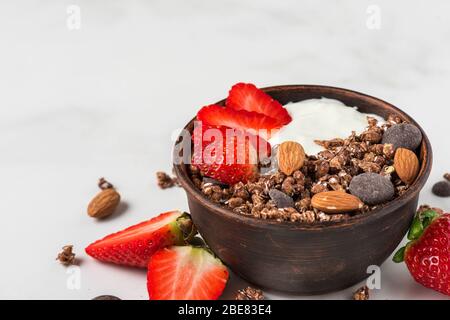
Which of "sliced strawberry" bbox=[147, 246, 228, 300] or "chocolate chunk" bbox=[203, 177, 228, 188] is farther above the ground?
"chocolate chunk" bbox=[203, 177, 228, 188]

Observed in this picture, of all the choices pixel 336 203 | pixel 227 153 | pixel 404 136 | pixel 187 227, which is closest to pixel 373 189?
pixel 336 203

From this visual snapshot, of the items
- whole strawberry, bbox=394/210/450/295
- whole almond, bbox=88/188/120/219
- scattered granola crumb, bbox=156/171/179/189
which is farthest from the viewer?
scattered granola crumb, bbox=156/171/179/189

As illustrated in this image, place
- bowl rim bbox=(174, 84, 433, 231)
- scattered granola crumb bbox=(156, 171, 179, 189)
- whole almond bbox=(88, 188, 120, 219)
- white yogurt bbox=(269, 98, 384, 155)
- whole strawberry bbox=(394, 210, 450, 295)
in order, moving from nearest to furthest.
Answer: bowl rim bbox=(174, 84, 433, 231) < whole strawberry bbox=(394, 210, 450, 295) < white yogurt bbox=(269, 98, 384, 155) < whole almond bbox=(88, 188, 120, 219) < scattered granola crumb bbox=(156, 171, 179, 189)

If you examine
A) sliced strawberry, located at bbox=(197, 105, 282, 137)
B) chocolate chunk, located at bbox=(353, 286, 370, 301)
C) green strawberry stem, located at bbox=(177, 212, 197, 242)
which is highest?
sliced strawberry, located at bbox=(197, 105, 282, 137)

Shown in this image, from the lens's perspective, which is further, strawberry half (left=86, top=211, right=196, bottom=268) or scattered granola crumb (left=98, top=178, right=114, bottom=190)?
scattered granola crumb (left=98, top=178, right=114, bottom=190)

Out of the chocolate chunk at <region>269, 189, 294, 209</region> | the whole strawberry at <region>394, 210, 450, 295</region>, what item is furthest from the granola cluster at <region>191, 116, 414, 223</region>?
the whole strawberry at <region>394, 210, 450, 295</region>

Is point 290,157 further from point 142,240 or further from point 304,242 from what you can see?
point 142,240

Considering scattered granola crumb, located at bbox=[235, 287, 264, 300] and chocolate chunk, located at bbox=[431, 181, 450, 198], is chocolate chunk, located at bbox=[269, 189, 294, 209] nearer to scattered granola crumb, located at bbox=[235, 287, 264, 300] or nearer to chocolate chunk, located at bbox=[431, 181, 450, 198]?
scattered granola crumb, located at bbox=[235, 287, 264, 300]
